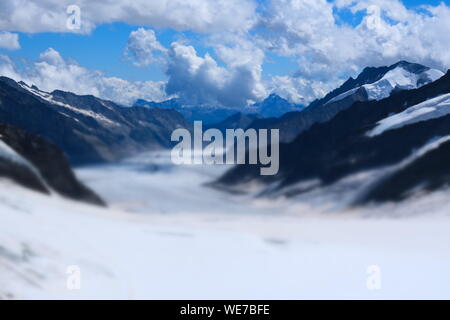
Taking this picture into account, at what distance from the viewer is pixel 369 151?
474cm

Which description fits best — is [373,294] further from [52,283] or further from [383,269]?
[52,283]

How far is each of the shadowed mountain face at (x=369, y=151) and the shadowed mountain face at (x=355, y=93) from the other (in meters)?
0.09

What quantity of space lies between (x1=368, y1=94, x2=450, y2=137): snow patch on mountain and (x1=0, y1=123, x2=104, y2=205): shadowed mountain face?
9.03ft

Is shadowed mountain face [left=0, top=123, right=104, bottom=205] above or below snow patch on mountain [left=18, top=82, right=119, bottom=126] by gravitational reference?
below

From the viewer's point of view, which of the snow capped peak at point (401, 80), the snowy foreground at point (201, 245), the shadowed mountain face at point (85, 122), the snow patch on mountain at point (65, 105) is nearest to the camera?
the snowy foreground at point (201, 245)

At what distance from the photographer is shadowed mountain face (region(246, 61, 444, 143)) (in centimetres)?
484

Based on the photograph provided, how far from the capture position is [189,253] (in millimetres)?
4465
